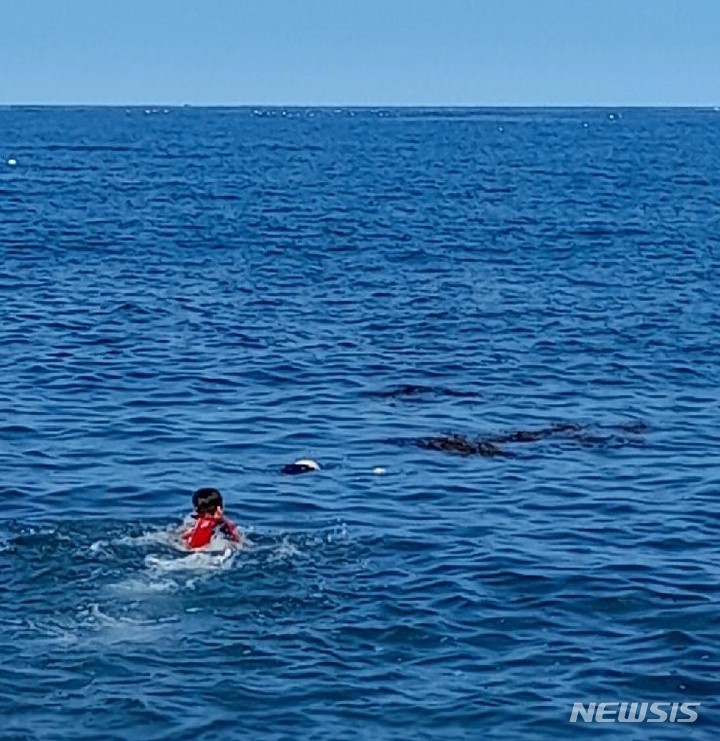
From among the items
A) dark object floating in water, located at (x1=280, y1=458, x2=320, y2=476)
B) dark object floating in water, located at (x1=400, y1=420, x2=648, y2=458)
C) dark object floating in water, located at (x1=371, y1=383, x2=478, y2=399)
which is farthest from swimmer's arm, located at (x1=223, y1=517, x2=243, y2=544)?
dark object floating in water, located at (x1=371, y1=383, x2=478, y2=399)

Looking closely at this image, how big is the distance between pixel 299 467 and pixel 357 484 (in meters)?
1.44

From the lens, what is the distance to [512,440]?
110 feet

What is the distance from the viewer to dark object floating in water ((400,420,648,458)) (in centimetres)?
3269

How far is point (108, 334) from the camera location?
→ 45.3 metres

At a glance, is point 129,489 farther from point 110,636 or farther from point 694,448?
point 694,448

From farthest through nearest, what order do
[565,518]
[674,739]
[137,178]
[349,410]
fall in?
[137,178] → [349,410] → [565,518] → [674,739]

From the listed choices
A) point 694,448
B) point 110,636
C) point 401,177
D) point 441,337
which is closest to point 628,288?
point 441,337

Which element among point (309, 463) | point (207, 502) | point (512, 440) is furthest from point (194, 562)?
point (512, 440)

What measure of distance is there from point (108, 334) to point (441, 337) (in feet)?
29.9

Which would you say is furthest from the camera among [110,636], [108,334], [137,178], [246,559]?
[137,178]

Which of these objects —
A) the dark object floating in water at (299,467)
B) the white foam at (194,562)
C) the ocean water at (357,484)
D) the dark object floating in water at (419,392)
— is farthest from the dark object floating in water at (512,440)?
the white foam at (194,562)
